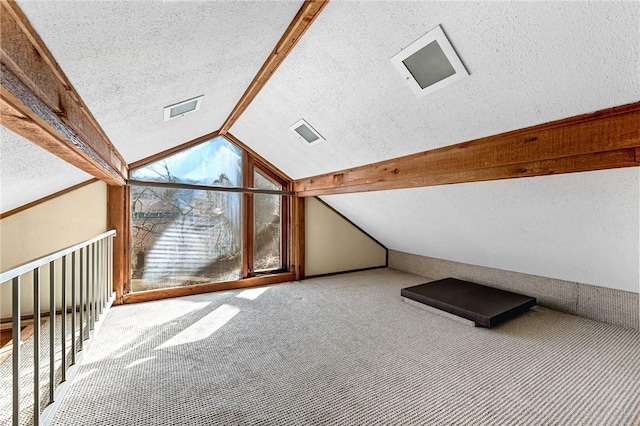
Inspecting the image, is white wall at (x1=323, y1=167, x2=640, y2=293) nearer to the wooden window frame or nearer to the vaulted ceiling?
the vaulted ceiling

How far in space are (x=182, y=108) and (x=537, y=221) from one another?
3134 millimetres

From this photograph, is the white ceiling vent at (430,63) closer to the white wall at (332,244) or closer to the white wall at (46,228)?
the white wall at (332,244)

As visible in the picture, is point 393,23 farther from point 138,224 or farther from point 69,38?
point 138,224

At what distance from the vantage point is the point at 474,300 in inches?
121

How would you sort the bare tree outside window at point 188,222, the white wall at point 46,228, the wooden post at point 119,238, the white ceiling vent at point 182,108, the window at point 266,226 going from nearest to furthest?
the white ceiling vent at point 182,108 < the white wall at point 46,228 < the wooden post at point 119,238 < the bare tree outside window at point 188,222 < the window at point 266,226

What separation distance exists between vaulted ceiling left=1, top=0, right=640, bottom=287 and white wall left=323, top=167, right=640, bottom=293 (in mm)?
24

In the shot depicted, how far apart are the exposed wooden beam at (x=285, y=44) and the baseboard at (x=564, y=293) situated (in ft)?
11.5

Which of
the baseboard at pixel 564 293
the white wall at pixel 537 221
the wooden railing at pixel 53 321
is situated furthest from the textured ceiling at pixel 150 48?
the baseboard at pixel 564 293

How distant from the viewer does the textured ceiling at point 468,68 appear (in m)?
1.19

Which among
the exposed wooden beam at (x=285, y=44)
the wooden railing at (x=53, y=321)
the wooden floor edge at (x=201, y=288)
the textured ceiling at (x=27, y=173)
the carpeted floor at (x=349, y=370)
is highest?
the exposed wooden beam at (x=285, y=44)

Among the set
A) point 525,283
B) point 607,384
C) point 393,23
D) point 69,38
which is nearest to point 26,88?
point 69,38

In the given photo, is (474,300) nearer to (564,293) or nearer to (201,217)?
(564,293)

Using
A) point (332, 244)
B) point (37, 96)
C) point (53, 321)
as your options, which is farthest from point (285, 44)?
point (332, 244)

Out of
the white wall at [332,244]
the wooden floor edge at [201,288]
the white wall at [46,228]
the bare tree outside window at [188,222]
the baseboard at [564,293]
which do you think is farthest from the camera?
the white wall at [332,244]
